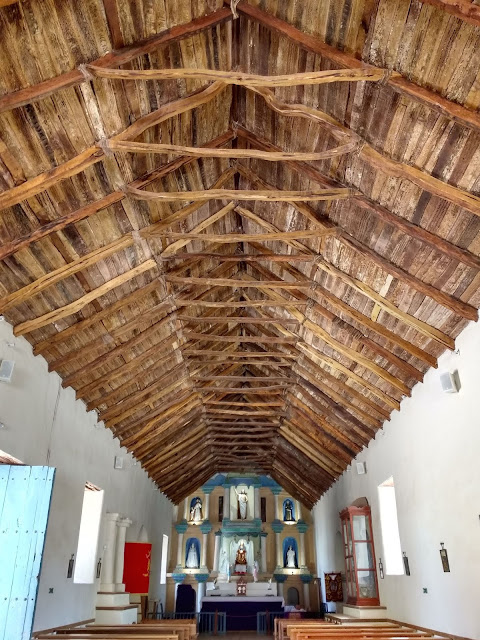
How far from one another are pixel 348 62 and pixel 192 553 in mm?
18584

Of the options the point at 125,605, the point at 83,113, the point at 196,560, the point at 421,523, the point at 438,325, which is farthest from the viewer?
the point at 196,560

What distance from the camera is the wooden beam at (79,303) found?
263 inches

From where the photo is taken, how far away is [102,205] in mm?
5762

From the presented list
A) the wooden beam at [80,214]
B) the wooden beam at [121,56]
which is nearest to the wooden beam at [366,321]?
the wooden beam at [80,214]

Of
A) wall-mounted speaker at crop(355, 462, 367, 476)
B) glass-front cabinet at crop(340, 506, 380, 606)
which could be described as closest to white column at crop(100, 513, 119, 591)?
glass-front cabinet at crop(340, 506, 380, 606)

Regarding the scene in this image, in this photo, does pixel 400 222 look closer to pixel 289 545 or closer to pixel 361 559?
pixel 361 559

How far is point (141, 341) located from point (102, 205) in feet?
11.4

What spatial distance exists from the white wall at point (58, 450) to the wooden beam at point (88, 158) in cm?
217

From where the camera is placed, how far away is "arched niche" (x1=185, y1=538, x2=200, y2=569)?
1848 cm

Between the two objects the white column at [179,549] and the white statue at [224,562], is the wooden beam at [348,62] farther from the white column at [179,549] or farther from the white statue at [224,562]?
the white column at [179,549]

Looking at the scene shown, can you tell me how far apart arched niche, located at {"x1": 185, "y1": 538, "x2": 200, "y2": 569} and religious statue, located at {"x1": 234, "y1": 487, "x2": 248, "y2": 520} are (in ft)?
6.58

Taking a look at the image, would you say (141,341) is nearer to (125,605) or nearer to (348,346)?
(348,346)

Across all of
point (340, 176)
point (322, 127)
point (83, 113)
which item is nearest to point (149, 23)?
point (83, 113)

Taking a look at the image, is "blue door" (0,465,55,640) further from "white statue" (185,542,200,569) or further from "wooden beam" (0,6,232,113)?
"white statue" (185,542,200,569)
